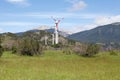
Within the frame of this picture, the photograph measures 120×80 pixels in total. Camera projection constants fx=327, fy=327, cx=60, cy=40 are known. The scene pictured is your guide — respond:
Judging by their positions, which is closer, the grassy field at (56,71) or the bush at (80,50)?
the grassy field at (56,71)

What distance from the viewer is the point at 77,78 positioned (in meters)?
27.3

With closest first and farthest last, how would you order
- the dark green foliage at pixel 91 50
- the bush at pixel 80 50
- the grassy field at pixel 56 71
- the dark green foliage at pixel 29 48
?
the grassy field at pixel 56 71 < the dark green foliage at pixel 29 48 < the dark green foliage at pixel 91 50 < the bush at pixel 80 50

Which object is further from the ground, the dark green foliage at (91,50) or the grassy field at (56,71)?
the dark green foliage at (91,50)

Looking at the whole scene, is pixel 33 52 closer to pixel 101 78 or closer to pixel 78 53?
pixel 78 53

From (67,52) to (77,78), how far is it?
51.5 m

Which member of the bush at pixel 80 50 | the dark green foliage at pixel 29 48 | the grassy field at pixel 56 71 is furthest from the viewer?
the bush at pixel 80 50

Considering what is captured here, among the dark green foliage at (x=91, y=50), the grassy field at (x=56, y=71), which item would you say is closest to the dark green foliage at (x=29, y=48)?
the dark green foliage at (x=91, y=50)

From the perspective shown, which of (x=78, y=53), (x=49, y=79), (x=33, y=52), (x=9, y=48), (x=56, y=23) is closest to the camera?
(x=49, y=79)

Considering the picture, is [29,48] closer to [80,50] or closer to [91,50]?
[80,50]

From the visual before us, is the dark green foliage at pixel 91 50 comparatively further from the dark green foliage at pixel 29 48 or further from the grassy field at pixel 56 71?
the grassy field at pixel 56 71

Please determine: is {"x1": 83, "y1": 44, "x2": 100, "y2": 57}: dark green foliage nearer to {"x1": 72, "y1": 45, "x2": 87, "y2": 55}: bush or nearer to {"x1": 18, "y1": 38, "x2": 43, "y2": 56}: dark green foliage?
{"x1": 72, "y1": 45, "x2": 87, "y2": 55}: bush

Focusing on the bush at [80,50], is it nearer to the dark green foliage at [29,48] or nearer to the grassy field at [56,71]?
the dark green foliage at [29,48]

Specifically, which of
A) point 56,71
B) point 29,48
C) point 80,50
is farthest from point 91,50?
point 56,71

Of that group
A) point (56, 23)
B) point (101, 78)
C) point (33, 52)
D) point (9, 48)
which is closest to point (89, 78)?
point (101, 78)
